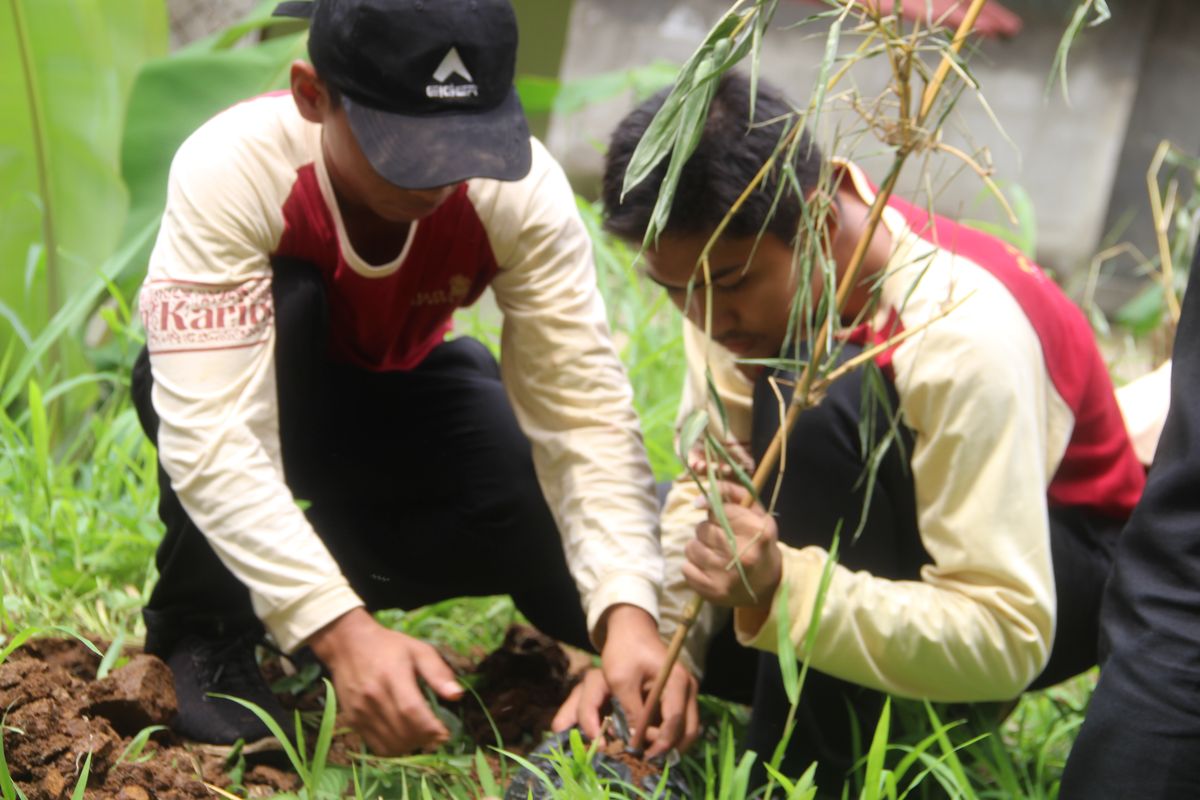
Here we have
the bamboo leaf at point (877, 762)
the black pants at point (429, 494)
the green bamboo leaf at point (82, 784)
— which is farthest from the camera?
the black pants at point (429, 494)

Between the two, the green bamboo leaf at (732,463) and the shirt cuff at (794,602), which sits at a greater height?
the green bamboo leaf at (732,463)

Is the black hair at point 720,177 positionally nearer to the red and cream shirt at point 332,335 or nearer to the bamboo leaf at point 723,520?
the red and cream shirt at point 332,335

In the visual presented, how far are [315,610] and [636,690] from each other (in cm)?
41

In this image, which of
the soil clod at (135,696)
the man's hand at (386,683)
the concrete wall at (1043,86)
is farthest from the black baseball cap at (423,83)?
the concrete wall at (1043,86)

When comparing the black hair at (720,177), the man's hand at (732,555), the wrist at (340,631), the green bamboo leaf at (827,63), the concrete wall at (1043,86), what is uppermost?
the green bamboo leaf at (827,63)

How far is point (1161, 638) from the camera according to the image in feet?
4.89

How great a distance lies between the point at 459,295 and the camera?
221 centimetres

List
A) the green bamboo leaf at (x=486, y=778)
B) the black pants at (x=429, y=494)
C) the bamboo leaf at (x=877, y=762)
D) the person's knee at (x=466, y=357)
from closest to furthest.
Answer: the bamboo leaf at (x=877, y=762) < the green bamboo leaf at (x=486, y=778) < the black pants at (x=429, y=494) < the person's knee at (x=466, y=357)

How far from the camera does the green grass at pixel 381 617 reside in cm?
190

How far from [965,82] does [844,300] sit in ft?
0.88

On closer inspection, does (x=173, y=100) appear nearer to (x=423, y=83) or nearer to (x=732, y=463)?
(x=423, y=83)

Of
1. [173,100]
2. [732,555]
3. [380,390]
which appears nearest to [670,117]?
[732,555]

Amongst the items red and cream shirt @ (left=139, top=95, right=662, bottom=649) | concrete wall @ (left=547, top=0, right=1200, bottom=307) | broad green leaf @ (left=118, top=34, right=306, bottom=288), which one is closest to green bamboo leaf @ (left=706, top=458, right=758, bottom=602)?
red and cream shirt @ (left=139, top=95, right=662, bottom=649)

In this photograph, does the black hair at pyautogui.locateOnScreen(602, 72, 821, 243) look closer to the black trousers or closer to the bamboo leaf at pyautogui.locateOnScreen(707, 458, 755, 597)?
the bamboo leaf at pyautogui.locateOnScreen(707, 458, 755, 597)
